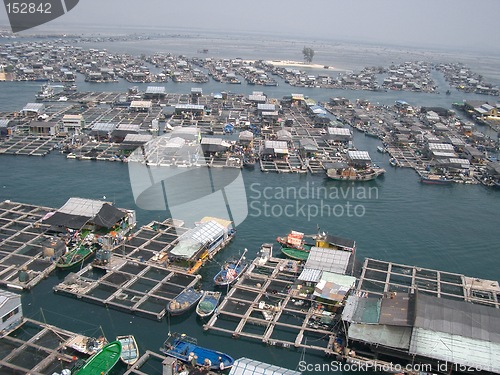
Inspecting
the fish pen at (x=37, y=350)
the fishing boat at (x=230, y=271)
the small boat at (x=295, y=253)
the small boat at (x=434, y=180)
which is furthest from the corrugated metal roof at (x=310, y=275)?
the small boat at (x=434, y=180)

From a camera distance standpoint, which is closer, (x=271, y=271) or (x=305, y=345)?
(x=305, y=345)

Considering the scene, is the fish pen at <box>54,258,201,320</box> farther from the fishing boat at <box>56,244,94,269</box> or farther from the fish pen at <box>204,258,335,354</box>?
the fish pen at <box>204,258,335,354</box>

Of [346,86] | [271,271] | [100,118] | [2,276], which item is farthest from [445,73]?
[2,276]

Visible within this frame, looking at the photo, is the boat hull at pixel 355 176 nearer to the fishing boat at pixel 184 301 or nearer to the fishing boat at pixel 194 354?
the fishing boat at pixel 184 301

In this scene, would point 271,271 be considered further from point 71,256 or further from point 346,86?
point 346,86

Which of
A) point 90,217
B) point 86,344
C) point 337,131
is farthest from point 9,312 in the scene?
point 337,131
